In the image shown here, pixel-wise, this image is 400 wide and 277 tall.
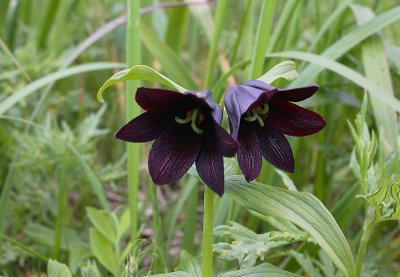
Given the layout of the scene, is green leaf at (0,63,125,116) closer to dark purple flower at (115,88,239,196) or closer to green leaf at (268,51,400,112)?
green leaf at (268,51,400,112)

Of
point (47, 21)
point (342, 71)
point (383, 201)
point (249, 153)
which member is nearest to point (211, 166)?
point (249, 153)

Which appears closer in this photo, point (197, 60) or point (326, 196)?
point (326, 196)

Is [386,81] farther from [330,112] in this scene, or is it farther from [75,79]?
[75,79]

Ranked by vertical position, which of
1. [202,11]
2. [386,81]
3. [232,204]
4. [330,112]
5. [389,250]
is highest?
[202,11]

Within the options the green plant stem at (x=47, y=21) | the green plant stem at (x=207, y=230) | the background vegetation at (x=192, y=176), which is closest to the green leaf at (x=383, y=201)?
the background vegetation at (x=192, y=176)

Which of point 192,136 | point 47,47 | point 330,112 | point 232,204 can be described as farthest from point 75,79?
point 192,136

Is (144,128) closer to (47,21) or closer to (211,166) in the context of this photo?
(211,166)

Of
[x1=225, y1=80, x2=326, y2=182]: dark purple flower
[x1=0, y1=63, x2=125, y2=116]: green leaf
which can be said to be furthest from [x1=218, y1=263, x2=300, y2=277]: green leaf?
[x1=0, y1=63, x2=125, y2=116]: green leaf
